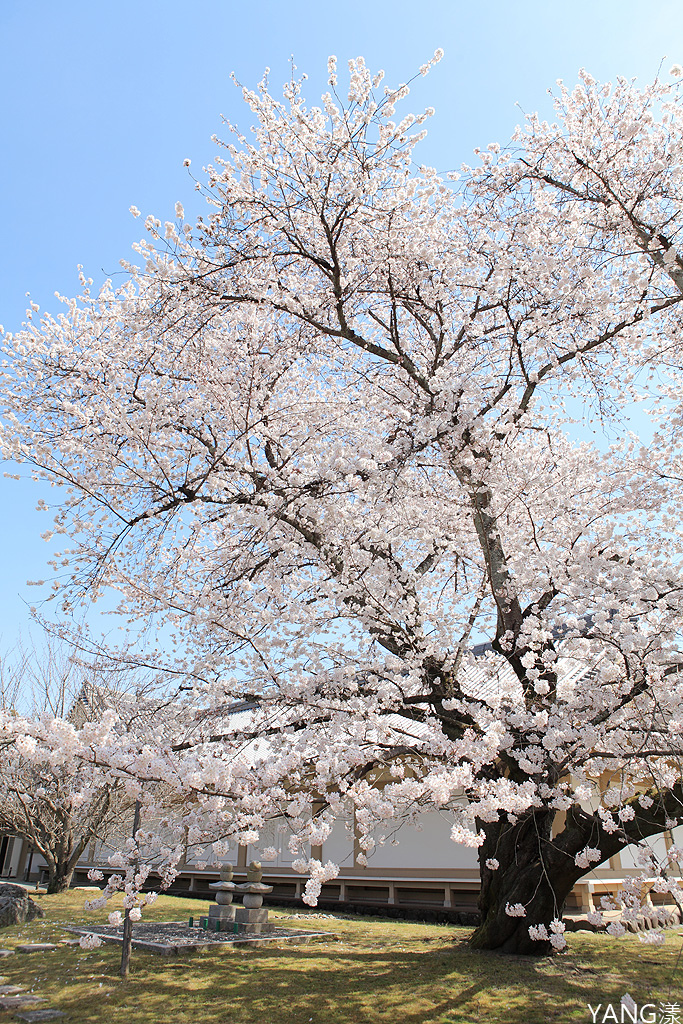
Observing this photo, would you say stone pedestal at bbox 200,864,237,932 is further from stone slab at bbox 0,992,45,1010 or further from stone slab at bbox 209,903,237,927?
stone slab at bbox 0,992,45,1010

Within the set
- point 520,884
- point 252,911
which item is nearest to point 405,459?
point 520,884

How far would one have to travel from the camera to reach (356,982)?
6.80 meters

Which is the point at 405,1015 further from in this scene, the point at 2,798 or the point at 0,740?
the point at 2,798

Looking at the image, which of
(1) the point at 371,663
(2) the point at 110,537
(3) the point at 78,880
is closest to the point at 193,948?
(1) the point at 371,663

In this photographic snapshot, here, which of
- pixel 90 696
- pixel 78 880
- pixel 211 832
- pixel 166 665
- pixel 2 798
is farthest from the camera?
pixel 78 880

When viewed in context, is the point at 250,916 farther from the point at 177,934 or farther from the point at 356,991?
the point at 356,991

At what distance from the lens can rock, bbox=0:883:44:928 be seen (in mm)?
11602

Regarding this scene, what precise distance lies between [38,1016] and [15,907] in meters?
7.34

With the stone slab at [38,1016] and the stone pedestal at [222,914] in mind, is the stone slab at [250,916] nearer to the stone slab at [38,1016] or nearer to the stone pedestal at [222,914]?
the stone pedestal at [222,914]

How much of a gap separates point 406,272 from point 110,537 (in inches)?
181

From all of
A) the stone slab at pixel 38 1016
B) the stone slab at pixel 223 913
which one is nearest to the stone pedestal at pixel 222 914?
the stone slab at pixel 223 913

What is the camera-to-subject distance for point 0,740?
427 cm

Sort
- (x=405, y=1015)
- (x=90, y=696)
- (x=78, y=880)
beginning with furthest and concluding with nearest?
(x=78, y=880) → (x=90, y=696) → (x=405, y=1015)

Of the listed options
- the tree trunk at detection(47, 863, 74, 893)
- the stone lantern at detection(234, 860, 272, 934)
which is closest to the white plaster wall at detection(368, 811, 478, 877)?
the stone lantern at detection(234, 860, 272, 934)
